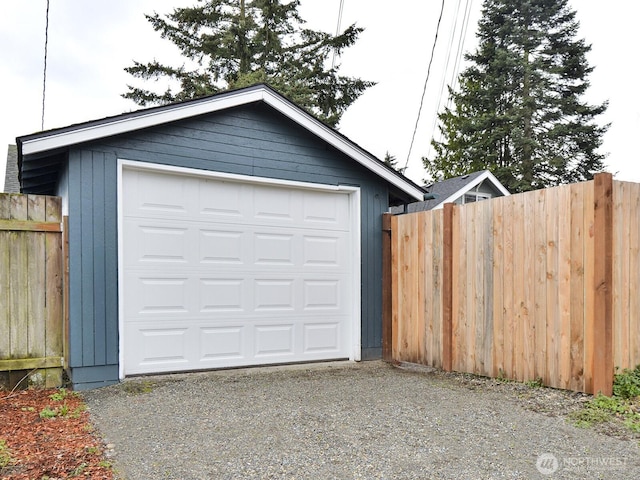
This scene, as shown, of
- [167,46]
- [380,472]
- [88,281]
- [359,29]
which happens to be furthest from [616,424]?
[167,46]

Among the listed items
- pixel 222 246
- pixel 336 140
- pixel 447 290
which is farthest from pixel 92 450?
pixel 336 140

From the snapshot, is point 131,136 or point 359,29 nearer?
point 131,136

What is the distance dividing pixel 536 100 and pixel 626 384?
1708 centimetres

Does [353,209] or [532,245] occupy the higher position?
→ [353,209]

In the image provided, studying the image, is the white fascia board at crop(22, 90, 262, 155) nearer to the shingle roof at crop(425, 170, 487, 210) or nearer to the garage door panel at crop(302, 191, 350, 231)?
the garage door panel at crop(302, 191, 350, 231)

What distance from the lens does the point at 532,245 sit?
4.54 metres

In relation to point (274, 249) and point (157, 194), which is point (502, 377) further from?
point (157, 194)

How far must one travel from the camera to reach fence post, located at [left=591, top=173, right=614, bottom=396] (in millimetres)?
3928

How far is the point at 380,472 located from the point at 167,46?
16.0 metres

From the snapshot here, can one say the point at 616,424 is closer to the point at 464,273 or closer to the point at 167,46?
the point at 464,273

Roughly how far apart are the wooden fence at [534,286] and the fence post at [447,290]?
11 mm

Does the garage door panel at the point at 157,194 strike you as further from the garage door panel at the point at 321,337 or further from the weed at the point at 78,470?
the weed at the point at 78,470

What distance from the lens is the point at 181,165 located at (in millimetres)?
5234

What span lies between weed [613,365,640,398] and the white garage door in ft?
9.72
